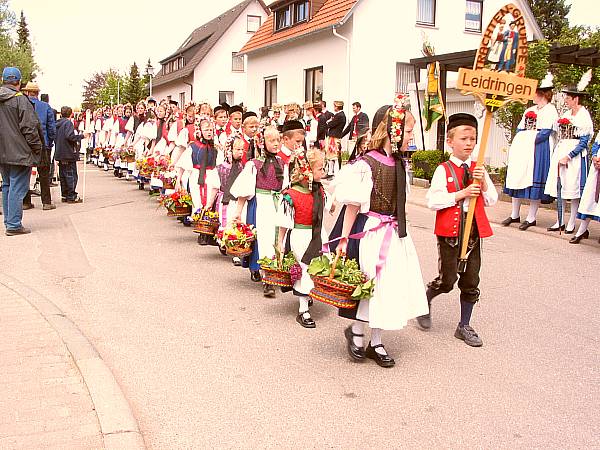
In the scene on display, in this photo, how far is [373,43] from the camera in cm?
2419

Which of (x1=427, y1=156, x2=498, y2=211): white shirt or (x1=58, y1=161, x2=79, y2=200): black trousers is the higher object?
(x1=427, y1=156, x2=498, y2=211): white shirt

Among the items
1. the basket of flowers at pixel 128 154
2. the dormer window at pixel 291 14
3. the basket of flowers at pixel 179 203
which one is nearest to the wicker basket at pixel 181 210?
the basket of flowers at pixel 179 203

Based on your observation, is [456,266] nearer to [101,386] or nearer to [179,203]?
[101,386]

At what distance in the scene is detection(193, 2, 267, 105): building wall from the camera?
144ft

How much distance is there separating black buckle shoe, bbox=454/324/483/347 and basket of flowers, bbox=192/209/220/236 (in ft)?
13.9

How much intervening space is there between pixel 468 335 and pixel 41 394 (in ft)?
11.0

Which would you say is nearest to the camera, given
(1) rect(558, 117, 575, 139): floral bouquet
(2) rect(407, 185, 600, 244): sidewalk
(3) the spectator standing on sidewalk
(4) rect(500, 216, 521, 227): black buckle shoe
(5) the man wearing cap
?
(1) rect(558, 117, 575, 139): floral bouquet

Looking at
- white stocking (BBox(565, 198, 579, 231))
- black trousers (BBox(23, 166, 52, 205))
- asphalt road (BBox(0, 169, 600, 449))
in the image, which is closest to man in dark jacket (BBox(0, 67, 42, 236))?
asphalt road (BBox(0, 169, 600, 449))

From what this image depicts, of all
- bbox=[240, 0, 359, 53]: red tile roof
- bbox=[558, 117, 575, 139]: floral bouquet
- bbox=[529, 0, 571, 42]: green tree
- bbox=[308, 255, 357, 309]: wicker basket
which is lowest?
bbox=[308, 255, 357, 309]: wicker basket

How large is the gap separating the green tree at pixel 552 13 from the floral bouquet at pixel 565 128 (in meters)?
Answer: 43.1

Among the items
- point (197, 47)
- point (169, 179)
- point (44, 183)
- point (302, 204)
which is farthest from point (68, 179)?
point (197, 47)

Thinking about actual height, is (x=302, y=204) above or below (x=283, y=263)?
above

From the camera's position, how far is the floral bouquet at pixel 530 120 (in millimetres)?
11515

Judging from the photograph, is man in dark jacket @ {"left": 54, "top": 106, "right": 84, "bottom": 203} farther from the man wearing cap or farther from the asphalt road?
the man wearing cap
